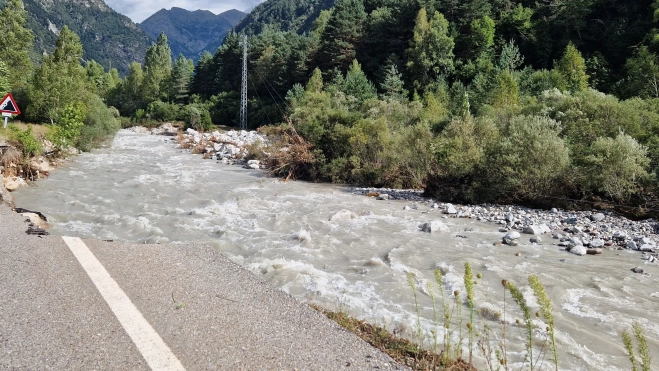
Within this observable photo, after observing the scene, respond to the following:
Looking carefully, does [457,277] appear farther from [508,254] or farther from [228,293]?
[228,293]

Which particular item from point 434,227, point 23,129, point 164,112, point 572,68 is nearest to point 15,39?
point 23,129

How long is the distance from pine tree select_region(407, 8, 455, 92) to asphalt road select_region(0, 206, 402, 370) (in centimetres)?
4267

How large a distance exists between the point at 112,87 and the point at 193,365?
322ft

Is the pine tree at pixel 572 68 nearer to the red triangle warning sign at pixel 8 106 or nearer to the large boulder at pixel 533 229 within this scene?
the large boulder at pixel 533 229

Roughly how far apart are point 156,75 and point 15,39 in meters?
50.7

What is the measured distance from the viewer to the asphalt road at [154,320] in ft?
11.6

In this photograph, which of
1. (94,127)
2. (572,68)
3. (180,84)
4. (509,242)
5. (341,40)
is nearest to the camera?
(509,242)

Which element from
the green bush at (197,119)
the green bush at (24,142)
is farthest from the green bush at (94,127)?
the green bush at (197,119)

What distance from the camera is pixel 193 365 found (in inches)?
136

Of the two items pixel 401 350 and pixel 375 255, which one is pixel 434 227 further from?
pixel 401 350

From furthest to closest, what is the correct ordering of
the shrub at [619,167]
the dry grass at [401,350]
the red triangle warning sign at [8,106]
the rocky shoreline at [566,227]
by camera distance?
the red triangle warning sign at [8,106] < the shrub at [619,167] < the rocky shoreline at [566,227] < the dry grass at [401,350]

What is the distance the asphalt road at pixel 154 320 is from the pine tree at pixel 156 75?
77335 millimetres

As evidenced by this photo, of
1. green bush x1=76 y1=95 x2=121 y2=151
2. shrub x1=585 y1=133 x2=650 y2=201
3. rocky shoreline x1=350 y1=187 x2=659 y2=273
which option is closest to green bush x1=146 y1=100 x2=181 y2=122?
green bush x1=76 y1=95 x2=121 y2=151

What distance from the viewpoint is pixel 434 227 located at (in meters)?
11.2
